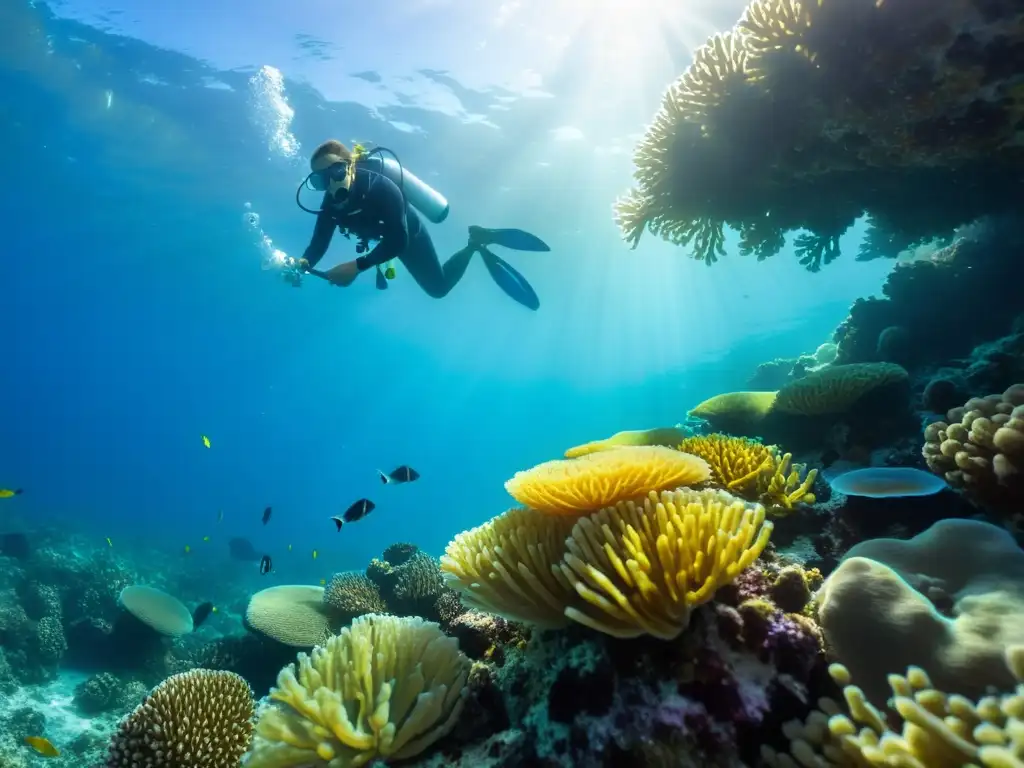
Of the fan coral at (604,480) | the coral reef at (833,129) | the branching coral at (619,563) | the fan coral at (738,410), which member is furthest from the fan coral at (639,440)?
the coral reef at (833,129)

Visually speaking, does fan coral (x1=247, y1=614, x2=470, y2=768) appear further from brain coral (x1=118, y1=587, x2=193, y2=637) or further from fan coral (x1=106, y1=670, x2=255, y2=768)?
brain coral (x1=118, y1=587, x2=193, y2=637)

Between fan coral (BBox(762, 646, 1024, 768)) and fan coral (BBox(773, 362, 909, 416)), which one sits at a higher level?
fan coral (BBox(773, 362, 909, 416))

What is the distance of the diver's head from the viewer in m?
6.14

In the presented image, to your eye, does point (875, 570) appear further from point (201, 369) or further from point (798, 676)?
point (201, 369)

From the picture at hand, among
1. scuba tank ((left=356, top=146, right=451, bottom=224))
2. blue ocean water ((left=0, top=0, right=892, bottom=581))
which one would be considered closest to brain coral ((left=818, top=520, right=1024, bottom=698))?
scuba tank ((left=356, top=146, right=451, bottom=224))

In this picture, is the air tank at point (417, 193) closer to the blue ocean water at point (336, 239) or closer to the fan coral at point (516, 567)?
the fan coral at point (516, 567)

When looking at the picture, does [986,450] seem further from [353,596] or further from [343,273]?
[353,596]

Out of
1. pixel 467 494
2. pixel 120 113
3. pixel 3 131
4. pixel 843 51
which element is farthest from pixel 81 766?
pixel 467 494

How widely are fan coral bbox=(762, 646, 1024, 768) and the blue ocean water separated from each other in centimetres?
1968

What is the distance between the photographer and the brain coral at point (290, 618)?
6.77m

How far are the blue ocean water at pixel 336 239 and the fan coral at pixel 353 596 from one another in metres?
18.8

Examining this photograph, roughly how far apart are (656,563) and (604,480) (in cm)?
54

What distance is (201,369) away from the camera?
7612 centimetres

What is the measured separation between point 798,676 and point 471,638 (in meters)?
2.10
